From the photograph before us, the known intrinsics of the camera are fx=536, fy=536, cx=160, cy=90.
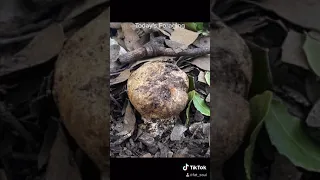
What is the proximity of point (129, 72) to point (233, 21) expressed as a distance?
15cm

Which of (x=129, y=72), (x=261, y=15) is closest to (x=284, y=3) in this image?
(x=261, y=15)

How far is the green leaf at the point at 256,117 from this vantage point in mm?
637

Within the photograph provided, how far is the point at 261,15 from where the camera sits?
0.67 metres

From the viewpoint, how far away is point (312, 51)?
2.13 feet

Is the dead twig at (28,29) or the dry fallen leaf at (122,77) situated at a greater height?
the dead twig at (28,29)

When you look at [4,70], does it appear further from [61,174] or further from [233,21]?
[233,21]

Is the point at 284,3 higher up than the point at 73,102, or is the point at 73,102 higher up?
the point at 284,3

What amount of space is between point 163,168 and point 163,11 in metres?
0.19

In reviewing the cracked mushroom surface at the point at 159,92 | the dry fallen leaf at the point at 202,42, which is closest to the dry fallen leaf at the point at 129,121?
the cracked mushroom surface at the point at 159,92

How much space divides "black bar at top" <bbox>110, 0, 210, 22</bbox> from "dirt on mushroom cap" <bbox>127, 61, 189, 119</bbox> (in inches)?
2.2

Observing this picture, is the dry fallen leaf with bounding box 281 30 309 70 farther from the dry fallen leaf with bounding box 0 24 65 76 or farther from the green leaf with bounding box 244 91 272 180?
the dry fallen leaf with bounding box 0 24 65 76

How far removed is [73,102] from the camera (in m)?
0.64

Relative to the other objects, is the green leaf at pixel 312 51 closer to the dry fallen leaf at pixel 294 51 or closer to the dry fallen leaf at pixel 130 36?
the dry fallen leaf at pixel 294 51

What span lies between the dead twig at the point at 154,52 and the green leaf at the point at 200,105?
50mm
